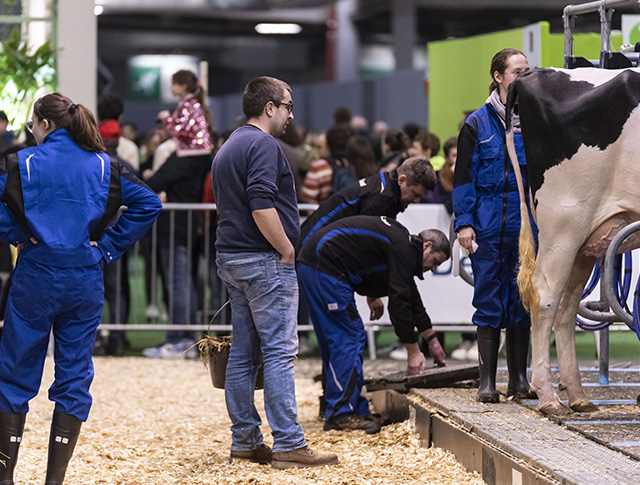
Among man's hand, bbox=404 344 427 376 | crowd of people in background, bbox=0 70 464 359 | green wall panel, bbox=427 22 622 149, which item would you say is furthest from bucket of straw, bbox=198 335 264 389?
green wall panel, bbox=427 22 622 149

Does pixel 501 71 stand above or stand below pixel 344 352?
above

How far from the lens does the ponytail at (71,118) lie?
4613 mm

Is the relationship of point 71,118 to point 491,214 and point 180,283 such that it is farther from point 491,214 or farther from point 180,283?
point 180,283

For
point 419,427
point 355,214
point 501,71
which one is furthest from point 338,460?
point 501,71

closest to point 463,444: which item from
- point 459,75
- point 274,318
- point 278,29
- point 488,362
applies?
point 488,362

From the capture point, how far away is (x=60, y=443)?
4555 mm

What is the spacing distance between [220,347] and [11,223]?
4.93 feet

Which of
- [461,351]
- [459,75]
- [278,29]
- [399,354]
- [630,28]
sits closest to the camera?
[630,28]

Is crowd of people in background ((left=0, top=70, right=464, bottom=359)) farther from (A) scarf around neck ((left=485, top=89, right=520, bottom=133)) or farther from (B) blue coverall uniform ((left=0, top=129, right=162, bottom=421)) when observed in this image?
(B) blue coverall uniform ((left=0, top=129, right=162, bottom=421))

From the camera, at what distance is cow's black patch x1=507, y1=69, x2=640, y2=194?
4898 mm

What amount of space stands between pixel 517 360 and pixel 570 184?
120 centimetres

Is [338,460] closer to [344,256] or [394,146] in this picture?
[344,256]

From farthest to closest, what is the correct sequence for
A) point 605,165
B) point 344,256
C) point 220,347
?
point 344,256 → point 220,347 → point 605,165

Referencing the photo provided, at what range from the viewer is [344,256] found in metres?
6.09
